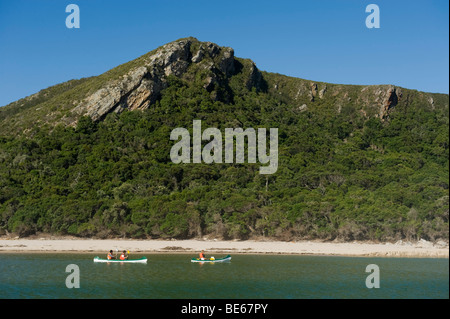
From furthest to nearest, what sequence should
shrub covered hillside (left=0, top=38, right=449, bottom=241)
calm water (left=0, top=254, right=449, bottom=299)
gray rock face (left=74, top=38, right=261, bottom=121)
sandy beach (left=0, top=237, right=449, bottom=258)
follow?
gray rock face (left=74, top=38, right=261, bottom=121) → shrub covered hillside (left=0, top=38, right=449, bottom=241) → sandy beach (left=0, top=237, right=449, bottom=258) → calm water (left=0, top=254, right=449, bottom=299)

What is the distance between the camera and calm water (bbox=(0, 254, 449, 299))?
28250 mm

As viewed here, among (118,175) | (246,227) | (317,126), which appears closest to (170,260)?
(246,227)

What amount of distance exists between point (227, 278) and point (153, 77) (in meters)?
72.6

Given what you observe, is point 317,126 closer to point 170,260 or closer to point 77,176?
point 77,176

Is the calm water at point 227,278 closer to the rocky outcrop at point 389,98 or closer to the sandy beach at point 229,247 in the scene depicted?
the sandy beach at point 229,247

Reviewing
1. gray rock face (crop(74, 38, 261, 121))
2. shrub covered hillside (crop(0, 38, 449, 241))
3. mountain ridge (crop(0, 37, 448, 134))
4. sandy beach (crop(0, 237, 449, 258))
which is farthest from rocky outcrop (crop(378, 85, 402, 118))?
sandy beach (crop(0, 237, 449, 258))

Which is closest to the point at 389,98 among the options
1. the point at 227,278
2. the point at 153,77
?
the point at 153,77

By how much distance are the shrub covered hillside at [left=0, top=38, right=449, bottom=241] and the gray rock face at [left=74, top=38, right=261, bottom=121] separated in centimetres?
32

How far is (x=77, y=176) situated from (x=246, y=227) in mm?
32413

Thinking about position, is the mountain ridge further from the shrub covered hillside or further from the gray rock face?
the shrub covered hillside

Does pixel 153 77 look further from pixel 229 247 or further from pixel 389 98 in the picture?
pixel 389 98

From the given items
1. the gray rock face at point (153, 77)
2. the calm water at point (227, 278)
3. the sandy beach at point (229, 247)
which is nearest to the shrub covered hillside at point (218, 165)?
the gray rock face at point (153, 77)

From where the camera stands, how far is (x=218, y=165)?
80.1 m
